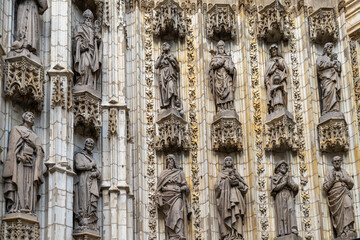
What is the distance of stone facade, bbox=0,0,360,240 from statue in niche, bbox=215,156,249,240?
0.07 m

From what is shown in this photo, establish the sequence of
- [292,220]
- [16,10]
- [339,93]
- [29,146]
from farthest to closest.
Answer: [339,93] < [292,220] < [16,10] < [29,146]

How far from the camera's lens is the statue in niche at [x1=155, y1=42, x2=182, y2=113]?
61.3ft

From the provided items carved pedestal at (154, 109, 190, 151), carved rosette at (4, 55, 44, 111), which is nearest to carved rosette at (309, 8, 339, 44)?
carved pedestal at (154, 109, 190, 151)

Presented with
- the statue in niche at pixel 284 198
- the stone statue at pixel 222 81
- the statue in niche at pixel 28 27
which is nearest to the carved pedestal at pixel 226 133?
the stone statue at pixel 222 81

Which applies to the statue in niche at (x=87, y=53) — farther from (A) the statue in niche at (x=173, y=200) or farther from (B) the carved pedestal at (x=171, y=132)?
(A) the statue in niche at (x=173, y=200)

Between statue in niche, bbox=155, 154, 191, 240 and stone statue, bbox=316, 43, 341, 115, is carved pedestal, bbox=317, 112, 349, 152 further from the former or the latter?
statue in niche, bbox=155, 154, 191, 240

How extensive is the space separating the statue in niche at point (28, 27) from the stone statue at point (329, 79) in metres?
6.66

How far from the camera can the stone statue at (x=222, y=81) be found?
19.0 m

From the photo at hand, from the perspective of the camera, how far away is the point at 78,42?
17250 mm

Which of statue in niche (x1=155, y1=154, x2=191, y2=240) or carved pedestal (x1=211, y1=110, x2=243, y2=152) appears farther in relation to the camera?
carved pedestal (x1=211, y1=110, x2=243, y2=152)

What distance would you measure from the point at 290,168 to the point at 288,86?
201 cm

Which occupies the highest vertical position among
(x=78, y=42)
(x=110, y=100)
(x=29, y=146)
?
(x=78, y=42)

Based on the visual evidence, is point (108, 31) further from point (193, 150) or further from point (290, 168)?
point (290, 168)

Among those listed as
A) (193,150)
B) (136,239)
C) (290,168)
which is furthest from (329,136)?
(136,239)
